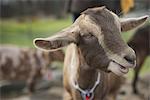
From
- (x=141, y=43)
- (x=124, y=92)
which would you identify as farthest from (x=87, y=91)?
(x=141, y=43)

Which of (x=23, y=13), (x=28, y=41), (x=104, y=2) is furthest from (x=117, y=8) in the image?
(x=23, y=13)

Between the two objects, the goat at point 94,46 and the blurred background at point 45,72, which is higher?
the goat at point 94,46

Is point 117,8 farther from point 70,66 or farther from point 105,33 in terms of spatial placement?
point 105,33

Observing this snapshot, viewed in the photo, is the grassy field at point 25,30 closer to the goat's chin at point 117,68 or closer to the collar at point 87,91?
the collar at point 87,91

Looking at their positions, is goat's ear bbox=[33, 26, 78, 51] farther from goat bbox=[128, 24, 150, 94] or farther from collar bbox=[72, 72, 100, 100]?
goat bbox=[128, 24, 150, 94]

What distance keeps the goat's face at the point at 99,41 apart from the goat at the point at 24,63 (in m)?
3.94

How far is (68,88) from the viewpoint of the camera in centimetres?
430

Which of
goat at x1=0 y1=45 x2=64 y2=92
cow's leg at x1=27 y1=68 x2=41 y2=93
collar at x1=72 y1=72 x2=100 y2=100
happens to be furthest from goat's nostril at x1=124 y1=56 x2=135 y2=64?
cow's leg at x1=27 y1=68 x2=41 y2=93

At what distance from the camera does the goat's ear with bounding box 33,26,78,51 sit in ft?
11.3

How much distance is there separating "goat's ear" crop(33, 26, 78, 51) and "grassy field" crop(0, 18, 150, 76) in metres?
6.12

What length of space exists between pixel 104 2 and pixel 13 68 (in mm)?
3317

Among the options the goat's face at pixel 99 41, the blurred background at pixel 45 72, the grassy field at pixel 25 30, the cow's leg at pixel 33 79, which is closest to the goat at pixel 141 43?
the blurred background at pixel 45 72

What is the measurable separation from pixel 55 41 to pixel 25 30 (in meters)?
7.85

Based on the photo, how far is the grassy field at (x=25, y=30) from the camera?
10.1 m
